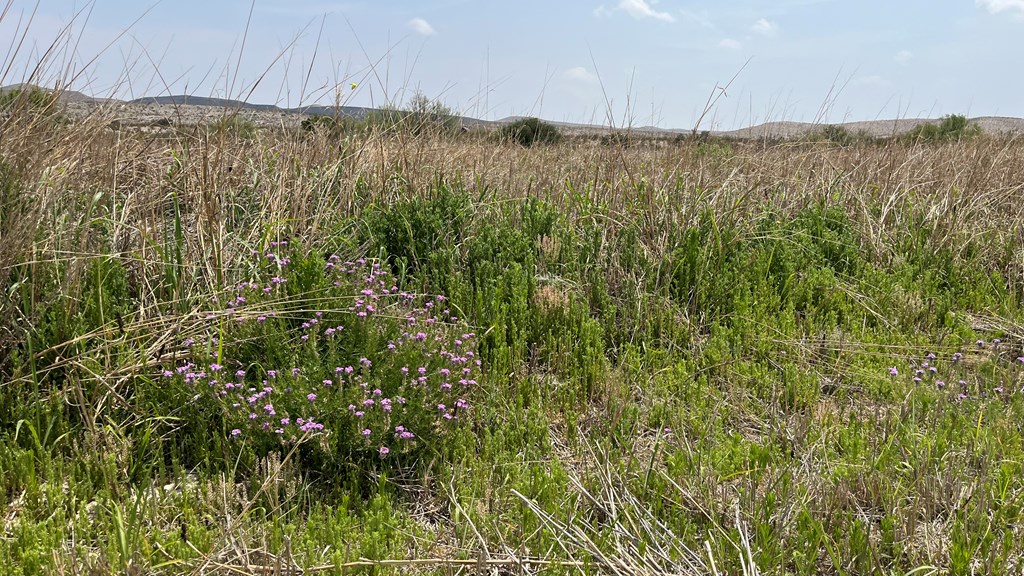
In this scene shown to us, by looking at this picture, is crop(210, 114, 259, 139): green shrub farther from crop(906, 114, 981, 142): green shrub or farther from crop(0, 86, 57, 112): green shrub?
crop(906, 114, 981, 142): green shrub

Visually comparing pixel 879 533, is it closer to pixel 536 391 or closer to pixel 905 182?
pixel 536 391

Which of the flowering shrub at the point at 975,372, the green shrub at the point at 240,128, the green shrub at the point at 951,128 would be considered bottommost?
the flowering shrub at the point at 975,372

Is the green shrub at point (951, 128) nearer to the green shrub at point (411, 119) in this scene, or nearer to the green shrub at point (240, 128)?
the green shrub at point (411, 119)

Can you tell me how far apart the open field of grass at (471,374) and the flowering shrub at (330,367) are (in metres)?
0.02

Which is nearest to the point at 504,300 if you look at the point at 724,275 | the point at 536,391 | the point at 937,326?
the point at 536,391

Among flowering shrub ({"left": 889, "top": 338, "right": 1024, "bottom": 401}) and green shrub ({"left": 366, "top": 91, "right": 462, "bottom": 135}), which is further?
green shrub ({"left": 366, "top": 91, "right": 462, "bottom": 135})

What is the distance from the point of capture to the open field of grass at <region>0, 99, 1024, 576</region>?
8.38 feet

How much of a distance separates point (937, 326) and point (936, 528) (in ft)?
8.44

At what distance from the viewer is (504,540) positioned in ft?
8.49

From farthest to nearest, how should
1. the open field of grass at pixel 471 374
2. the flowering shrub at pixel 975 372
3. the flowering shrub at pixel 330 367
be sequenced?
the flowering shrub at pixel 975 372 → the flowering shrub at pixel 330 367 → the open field of grass at pixel 471 374

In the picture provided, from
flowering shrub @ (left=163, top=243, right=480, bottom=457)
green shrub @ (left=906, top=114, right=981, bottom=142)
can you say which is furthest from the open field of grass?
green shrub @ (left=906, top=114, right=981, bottom=142)

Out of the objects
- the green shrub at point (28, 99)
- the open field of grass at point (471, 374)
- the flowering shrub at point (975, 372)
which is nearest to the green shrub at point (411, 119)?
the open field of grass at point (471, 374)

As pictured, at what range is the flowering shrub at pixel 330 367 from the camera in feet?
9.78

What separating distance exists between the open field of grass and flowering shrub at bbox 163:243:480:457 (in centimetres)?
2
